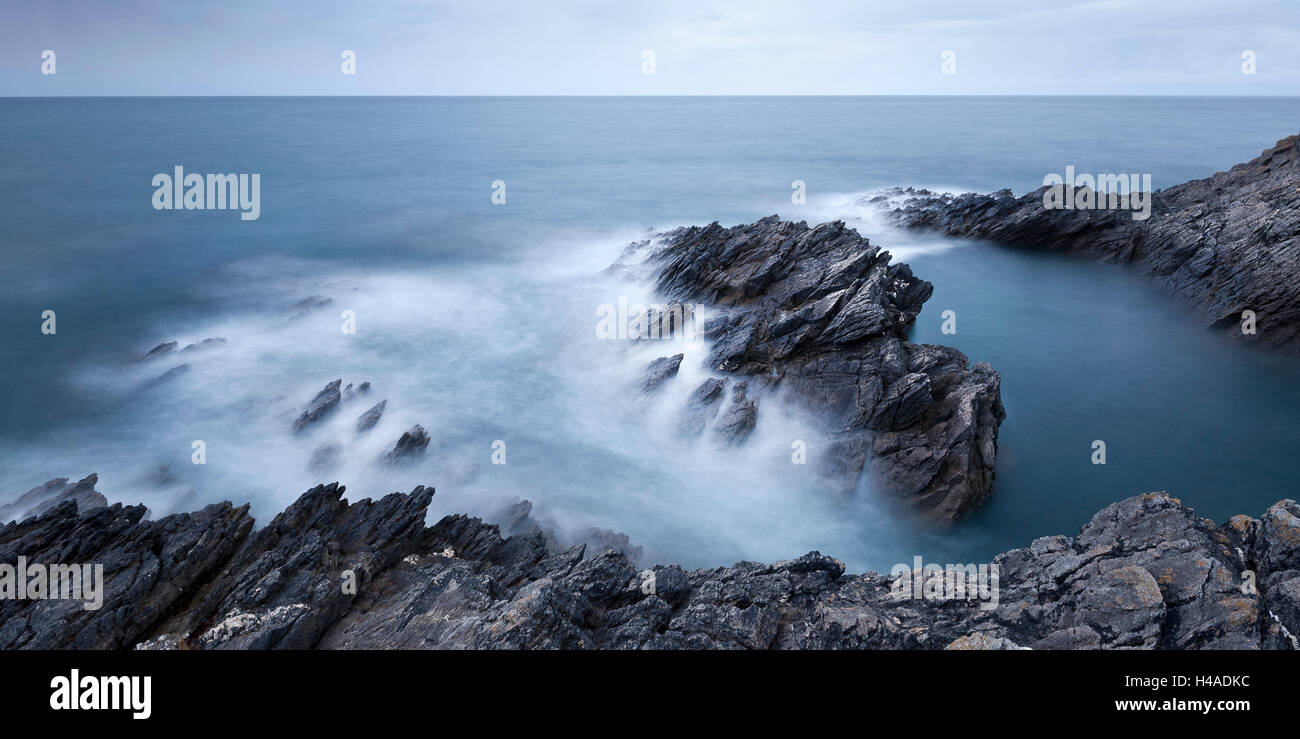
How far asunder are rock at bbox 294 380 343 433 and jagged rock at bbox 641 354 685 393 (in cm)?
1016

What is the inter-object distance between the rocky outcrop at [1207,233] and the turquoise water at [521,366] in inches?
53.6

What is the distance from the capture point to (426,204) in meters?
45.0

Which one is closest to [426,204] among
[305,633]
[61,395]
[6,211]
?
[6,211]

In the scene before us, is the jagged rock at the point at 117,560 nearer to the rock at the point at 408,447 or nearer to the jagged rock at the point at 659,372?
the rock at the point at 408,447

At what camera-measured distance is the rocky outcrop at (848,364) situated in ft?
55.0

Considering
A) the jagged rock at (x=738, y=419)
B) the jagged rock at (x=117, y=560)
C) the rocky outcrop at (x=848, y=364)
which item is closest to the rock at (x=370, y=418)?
the jagged rock at (x=117, y=560)

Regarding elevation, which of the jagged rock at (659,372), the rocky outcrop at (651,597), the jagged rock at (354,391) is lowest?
the rocky outcrop at (651,597)

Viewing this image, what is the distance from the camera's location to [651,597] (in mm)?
10117

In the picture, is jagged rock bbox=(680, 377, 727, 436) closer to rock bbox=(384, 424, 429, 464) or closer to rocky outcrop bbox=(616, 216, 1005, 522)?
rocky outcrop bbox=(616, 216, 1005, 522)

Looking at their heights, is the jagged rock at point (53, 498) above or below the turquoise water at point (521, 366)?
below

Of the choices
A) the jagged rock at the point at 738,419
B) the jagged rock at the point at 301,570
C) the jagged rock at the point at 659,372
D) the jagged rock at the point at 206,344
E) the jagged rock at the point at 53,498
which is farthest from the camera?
the jagged rock at the point at 206,344

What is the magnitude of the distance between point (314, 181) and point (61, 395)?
33.7m

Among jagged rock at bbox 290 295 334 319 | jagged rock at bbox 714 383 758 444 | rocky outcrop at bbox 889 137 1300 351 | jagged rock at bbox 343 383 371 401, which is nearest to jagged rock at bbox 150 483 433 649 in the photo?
jagged rock at bbox 343 383 371 401
